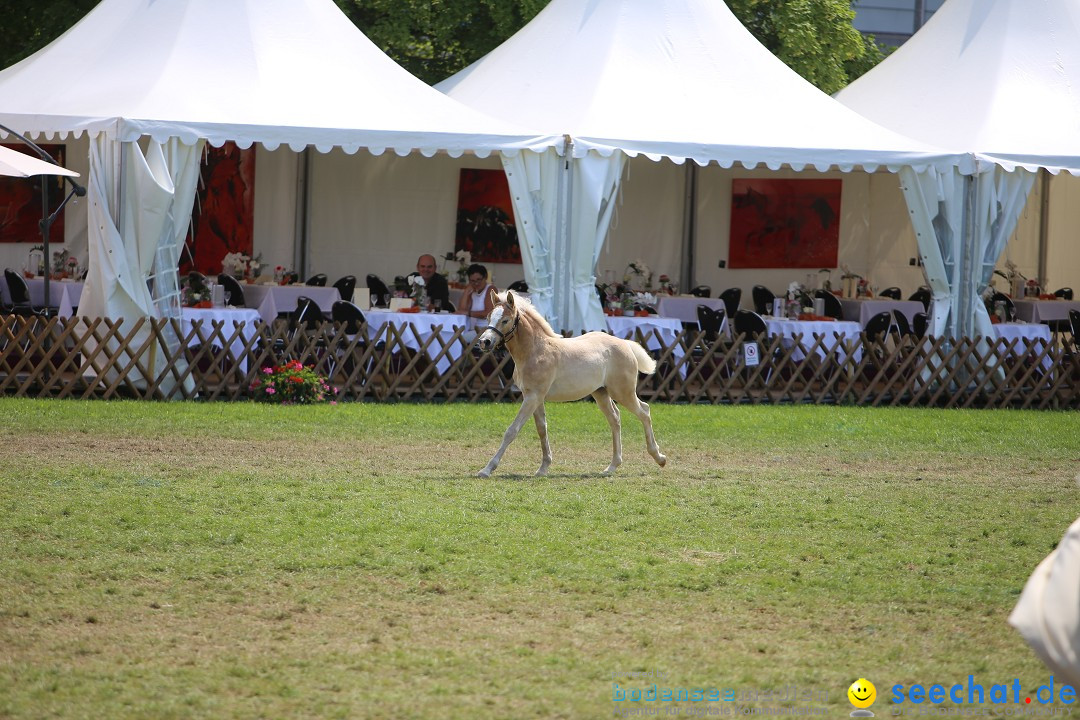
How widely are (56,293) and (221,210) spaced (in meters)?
2.90

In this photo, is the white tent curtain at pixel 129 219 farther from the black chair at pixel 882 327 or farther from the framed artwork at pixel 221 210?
the black chair at pixel 882 327

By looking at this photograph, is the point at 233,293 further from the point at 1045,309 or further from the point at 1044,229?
the point at 1044,229

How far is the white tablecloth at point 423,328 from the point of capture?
12.0 meters

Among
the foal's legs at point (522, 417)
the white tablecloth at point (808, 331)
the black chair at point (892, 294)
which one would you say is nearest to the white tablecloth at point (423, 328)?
the white tablecloth at point (808, 331)

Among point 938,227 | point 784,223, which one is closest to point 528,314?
point 938,227

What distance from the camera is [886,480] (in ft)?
28.8

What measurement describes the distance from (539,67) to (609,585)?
928cm

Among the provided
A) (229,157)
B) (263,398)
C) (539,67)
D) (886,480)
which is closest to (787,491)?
(886,480)

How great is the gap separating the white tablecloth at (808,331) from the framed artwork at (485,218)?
4.61 metres

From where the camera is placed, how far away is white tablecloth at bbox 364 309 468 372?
12.0 m

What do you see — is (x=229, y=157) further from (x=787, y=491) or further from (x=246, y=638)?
(x=246, y=638)

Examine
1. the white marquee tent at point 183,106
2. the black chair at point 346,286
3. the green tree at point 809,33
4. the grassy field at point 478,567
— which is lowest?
the grassy field at point 478,567

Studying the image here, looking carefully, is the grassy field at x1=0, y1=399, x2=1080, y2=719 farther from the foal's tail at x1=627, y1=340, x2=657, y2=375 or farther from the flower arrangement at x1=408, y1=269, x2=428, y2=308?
the flower arrangement at x1=408, y1=269, x2=428, y2=308

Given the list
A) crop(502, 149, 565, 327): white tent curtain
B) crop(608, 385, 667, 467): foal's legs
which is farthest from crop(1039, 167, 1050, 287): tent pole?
crop(608, 385, 667, 467): foal's legs
